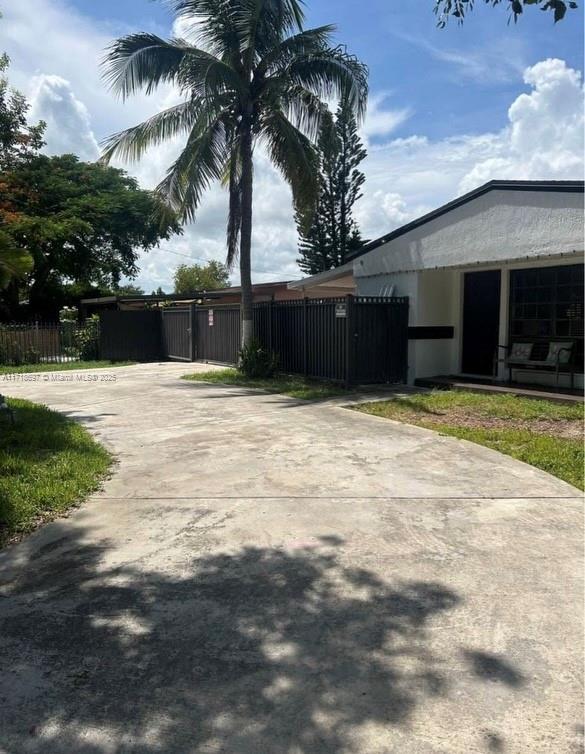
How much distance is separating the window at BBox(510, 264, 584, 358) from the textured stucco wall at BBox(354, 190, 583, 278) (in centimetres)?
129

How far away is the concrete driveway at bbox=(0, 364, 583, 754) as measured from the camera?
95.9 inches

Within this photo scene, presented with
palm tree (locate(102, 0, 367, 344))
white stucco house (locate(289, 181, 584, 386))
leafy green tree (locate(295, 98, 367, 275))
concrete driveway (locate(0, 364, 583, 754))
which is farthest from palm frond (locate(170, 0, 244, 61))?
leafy green tree (locate(295, 98, 367, 275))

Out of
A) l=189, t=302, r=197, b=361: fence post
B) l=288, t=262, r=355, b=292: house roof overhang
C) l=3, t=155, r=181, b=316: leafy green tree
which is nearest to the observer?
l=288, t=262, r=355, b=292: house roof overhang

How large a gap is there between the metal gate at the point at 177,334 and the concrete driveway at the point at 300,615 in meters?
14.5

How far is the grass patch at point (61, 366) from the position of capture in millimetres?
18473

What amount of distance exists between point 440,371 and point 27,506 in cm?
994

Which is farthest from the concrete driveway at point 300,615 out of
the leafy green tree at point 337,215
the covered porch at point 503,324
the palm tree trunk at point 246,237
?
the leafy green tree at point 337,215

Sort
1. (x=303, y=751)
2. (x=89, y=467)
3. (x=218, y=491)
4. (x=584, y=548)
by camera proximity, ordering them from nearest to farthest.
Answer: (x=303, y=751) < (x=584, y=548) < (x=218, y=491) < (x=89, y=467)

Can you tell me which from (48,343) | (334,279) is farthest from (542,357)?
(48,343)

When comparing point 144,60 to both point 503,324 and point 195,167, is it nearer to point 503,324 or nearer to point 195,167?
point 195,167

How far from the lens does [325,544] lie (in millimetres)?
4242

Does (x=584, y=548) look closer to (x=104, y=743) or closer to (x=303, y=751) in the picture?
(x=303, y=751)

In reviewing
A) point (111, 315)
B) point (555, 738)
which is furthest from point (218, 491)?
point (111, 315)

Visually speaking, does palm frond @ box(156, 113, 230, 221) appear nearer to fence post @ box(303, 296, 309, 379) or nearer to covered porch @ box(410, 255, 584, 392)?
fence post @ box(303, 296, 309, 379)
